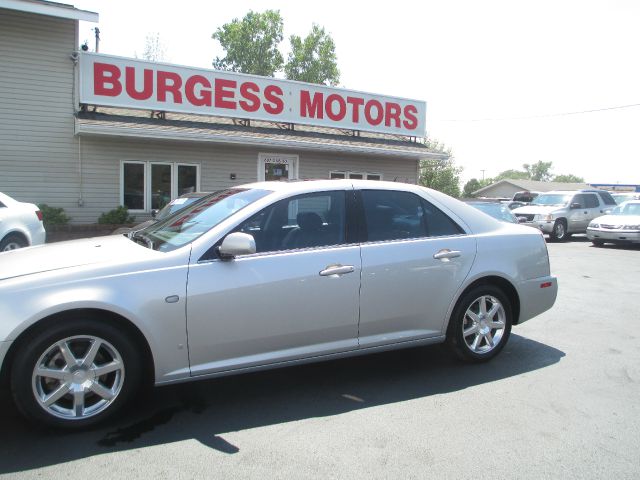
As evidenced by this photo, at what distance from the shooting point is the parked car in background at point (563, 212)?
58.9 ft

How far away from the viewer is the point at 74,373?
3.31 metres

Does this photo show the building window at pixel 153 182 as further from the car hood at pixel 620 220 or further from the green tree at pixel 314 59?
the green tree at pixel 314 59

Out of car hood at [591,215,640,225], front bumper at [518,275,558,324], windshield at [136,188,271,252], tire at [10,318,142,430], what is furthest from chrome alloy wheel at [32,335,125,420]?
car hood at [591,215,640,225]

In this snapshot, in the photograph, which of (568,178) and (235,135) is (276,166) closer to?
(235,135)

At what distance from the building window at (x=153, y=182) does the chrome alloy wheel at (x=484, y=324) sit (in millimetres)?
10931

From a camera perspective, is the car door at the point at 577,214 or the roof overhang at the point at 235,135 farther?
the car door at the point at 577,214

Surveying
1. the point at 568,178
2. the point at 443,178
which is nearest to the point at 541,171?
the point at 568,178

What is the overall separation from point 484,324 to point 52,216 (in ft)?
35.6

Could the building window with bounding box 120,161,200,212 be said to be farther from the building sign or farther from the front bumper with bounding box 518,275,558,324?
the front bumper with bounding box 518,275,558,324

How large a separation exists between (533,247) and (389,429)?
2.46 meters

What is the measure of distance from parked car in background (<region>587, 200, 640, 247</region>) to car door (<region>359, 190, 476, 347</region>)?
13251 mm

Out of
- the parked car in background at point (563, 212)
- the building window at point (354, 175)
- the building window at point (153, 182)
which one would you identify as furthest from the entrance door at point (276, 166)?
the parked car in background at point (563, 212)

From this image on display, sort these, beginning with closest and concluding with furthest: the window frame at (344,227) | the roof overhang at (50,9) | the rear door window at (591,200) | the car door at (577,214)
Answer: the window frame at (344,227)
the roof overhang at (50,9)
the car door at (577,214)
the rear door window at (591,200)

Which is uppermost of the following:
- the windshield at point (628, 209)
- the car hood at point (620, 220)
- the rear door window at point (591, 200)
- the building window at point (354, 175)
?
the building window at point (354, 175)
